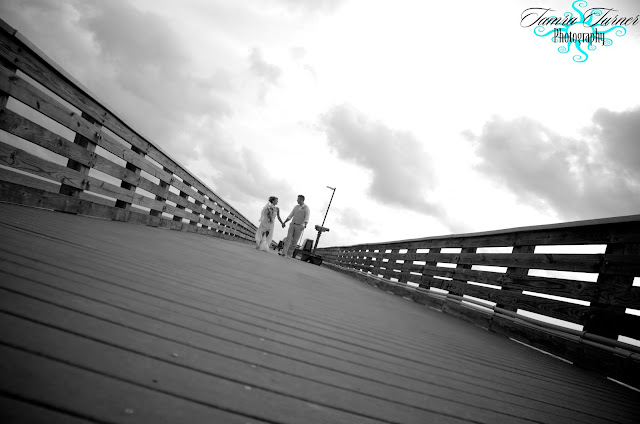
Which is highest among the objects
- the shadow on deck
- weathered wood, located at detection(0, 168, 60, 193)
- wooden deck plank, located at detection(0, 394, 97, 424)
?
weathered wood, located at detection(0, 168, 60, 193)

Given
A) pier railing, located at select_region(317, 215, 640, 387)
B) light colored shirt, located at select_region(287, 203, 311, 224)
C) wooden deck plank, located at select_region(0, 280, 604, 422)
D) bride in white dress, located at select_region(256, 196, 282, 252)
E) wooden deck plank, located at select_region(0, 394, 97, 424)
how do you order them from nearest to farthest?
wooden deck plank, located at select_region(0, 394, 97, 424) < wooden deck plank, located at select_region(0, 280, 604, 422) < pier railing, located at select_region(317, 215, 640, 387) < bride in white dress, located at select_region(256, 196, 282, 252) < light colored shirt, located at select_region(287, 203, 311, 224)

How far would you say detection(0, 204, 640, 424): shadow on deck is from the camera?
877 millimetres

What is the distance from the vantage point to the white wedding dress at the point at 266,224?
1100cm

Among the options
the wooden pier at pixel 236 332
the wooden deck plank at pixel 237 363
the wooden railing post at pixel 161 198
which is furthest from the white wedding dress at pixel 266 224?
the wooden deck plank at pixel 237 363

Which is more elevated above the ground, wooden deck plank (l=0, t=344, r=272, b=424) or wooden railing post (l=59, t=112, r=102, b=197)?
wooden railing post (l=59, t=112, r=102, b=197)

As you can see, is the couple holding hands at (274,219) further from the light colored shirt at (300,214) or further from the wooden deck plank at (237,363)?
the wooden deck plank at (237,363)

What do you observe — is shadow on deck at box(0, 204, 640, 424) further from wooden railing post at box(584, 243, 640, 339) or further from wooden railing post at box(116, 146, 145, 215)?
wooden railing post at box(116, 146, 145, 215)

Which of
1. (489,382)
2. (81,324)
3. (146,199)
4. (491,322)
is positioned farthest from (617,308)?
(146,199)

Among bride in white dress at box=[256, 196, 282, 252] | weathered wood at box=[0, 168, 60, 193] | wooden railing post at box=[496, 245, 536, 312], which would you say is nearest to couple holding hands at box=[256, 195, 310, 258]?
bride in white dress at box=[256, 196, 282, 252]

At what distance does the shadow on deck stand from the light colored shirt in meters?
8.38

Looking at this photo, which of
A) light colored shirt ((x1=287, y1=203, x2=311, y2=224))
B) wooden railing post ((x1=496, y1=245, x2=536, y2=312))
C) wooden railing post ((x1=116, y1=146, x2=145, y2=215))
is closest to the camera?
wooden railing post ((x1=496, y1=245, x2=536, y2=312))

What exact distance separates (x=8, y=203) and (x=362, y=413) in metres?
4.18

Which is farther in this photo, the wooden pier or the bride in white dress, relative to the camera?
the bride in white dress

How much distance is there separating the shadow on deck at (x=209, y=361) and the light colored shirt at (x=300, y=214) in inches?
330
